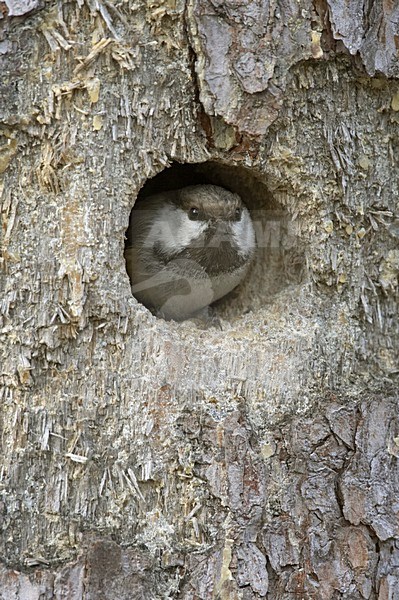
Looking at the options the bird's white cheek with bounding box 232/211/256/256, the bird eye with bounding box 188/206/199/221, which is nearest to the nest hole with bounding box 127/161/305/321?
the bird's white cheek with bounding box 232/211/256/256

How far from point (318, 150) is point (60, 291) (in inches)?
43.2

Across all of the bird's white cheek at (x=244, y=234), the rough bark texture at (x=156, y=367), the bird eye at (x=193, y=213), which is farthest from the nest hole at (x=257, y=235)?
the rough bark texture at (x=156, y=367)

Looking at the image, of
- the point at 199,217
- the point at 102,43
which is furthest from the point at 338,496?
the point at 102,43

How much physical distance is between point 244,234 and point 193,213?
255 millimetres

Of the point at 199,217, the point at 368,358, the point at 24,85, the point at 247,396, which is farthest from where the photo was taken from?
the point at 199,217

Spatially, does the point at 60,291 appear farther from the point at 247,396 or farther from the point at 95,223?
the point at 247,396

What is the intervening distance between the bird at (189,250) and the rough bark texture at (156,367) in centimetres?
64

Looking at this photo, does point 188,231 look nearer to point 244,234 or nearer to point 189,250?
point 189,250

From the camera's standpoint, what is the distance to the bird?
3549 millimetres

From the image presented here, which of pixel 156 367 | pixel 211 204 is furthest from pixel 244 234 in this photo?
pixel 156 367

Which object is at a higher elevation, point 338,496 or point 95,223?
point 95,223

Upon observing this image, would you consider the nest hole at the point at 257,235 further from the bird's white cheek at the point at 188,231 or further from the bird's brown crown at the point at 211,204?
the bird's white cheek at the point at 188,231

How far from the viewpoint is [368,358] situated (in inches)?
120

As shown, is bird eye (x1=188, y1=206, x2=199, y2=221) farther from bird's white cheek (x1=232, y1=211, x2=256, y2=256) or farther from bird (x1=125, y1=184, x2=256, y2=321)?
bird's white cheek (x1=232, y1=211, x2=256, y2=256)
